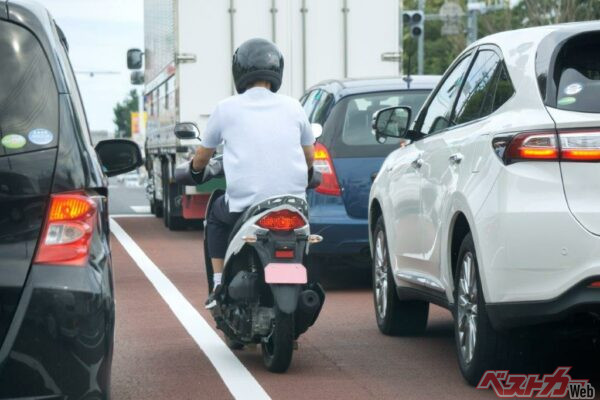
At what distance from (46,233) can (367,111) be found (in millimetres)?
7626

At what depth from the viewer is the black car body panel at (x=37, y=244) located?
5160 mm

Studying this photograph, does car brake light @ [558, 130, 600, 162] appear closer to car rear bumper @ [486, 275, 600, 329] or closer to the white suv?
the white suv

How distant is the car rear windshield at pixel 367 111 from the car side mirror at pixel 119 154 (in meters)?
5.68

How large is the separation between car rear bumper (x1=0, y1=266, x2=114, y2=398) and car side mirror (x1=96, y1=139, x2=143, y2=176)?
5.07 ft

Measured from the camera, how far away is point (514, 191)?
6902 millimetres

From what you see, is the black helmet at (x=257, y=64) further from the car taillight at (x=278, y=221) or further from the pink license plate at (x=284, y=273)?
the pink license plate at (x=284, y=273)

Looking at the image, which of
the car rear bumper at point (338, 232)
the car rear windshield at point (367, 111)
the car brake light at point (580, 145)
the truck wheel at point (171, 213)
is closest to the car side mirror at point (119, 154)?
the car brake light at point (580, 145)

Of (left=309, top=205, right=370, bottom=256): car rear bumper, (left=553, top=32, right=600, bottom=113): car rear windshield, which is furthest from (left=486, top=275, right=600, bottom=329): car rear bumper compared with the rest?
(left=309, top=205, right=370, bottom=256): car rear bumper

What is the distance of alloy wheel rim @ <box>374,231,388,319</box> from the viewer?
32.7ft

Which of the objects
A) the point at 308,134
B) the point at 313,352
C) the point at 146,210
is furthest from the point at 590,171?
the point at 146,210

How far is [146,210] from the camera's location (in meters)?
29.8

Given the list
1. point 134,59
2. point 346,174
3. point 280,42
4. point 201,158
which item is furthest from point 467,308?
point 134,59

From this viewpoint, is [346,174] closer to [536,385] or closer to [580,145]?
[536,385]

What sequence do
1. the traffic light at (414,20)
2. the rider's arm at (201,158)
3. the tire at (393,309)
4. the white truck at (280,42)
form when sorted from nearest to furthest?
1. the rider's arm at (201,158)
2. the tire at (393,309)
3. the white truck at (280,42)
4. the traffic light at (414,20)
